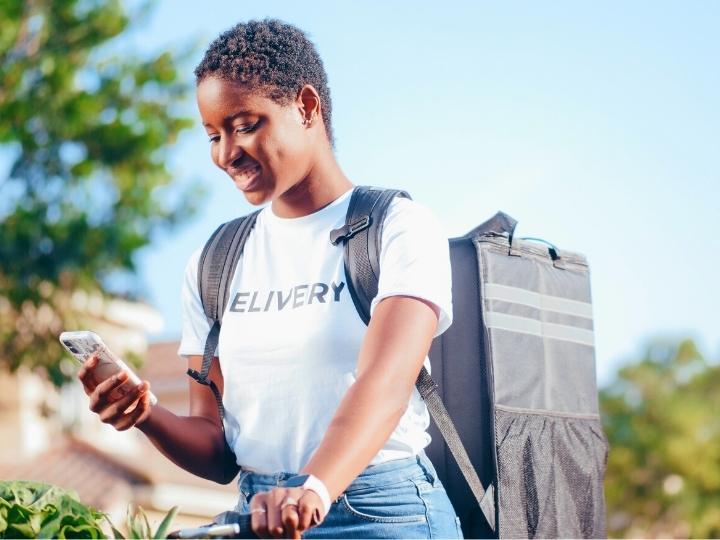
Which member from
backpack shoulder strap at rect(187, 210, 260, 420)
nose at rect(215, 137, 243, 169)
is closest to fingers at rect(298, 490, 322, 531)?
backpack shoulder strap at rect(187, 210, 260, 420)

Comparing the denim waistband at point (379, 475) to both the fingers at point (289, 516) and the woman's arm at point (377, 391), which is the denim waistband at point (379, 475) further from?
the fingers at point (289, 516)

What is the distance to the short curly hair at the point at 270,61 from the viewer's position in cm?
271

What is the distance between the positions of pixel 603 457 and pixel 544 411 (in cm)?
34

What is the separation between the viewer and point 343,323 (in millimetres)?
2611

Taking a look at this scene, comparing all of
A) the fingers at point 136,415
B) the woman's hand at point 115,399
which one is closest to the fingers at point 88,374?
the woman's hand at point 115,399

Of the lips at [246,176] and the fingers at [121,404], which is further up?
the lips at [246,176]

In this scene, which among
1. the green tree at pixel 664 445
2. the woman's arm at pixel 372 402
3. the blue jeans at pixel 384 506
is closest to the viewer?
the woman's arm at pixel 372 402

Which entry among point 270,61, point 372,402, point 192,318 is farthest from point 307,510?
point 270,61

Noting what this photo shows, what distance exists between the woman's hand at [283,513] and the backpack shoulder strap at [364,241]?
1.92ft

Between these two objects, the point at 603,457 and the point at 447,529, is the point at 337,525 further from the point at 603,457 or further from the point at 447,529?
the point at 603,457

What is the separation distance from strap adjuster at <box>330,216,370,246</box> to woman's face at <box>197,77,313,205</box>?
0.15m

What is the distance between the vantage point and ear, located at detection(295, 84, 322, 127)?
281 cm

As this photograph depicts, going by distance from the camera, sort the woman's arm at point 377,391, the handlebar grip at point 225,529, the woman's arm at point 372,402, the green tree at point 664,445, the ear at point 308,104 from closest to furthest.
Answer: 1. the handlebar grip at point 225,529
2. the woman's arm at point 372,402
3. the woman's arm at point 377,391
4. the ear at point 308,104
5. the green tree at point 664,445

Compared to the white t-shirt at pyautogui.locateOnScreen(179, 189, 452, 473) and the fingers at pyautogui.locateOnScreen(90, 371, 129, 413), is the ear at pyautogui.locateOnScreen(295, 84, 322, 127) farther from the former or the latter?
the fingers at pyautogui.locateOnScreen(90, 371, 129, 413)
